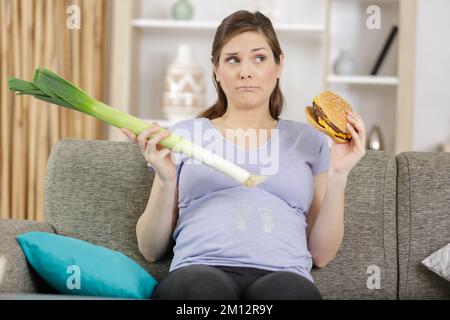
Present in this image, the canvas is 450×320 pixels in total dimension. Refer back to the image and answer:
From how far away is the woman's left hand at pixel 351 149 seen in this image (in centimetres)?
145

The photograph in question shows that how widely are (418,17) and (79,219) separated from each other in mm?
2121

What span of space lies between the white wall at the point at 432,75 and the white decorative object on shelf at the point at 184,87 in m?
0.99

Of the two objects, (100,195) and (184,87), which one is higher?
(184,87)

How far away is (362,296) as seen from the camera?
174cm

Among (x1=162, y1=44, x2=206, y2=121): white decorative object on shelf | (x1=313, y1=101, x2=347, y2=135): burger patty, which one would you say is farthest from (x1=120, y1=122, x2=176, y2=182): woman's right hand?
(x1=162, y1=44, x2=206, y2=121): white decorative object on shelf

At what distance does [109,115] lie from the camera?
56.7 inches

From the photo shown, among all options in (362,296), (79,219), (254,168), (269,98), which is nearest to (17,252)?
(79,219)

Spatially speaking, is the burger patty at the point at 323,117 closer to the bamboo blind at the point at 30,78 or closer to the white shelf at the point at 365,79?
the white shelf at the point at 365,79

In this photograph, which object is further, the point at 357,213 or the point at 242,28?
the point at 357,213

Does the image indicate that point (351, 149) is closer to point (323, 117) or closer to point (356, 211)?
point (323, 117)

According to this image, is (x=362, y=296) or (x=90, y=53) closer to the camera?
(x=362, y=296)

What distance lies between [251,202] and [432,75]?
2.09m

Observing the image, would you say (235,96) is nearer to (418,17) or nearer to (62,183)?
(62,183)

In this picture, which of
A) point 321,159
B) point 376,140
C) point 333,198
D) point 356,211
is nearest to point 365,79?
point 376,140
